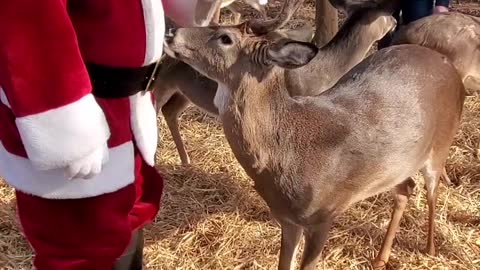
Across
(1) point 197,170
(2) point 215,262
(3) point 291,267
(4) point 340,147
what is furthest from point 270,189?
(1) point 197,170

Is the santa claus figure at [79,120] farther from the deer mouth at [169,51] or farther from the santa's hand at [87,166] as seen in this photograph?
the deer mouth at [169,51]

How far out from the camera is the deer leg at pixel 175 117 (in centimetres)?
440

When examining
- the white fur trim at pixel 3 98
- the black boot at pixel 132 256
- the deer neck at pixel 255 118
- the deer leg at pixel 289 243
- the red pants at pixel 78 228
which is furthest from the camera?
the deer leg at pixel 289 243

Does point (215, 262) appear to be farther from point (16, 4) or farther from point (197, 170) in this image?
point (16, 4)

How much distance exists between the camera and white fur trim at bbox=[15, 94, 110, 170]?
5.73ft

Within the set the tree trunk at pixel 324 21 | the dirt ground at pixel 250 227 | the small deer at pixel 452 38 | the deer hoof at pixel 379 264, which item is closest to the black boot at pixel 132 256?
the dirt ground at pixel 250 227

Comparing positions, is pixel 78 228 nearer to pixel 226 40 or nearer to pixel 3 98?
pixel 3 98

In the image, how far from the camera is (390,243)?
11.4 feet

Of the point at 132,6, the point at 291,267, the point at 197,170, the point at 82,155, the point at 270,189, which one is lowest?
the point at 197,170

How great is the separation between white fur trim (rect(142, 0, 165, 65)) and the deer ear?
0.67m

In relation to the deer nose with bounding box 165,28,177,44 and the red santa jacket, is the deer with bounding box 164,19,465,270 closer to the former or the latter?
the deer nose with bounding box 165,28,177,44

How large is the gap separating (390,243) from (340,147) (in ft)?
2.79

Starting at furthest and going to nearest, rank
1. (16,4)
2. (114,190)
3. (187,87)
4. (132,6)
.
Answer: (187,87) → (114,190) → (132,6) → (16,4)

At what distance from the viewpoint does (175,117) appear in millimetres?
4426
